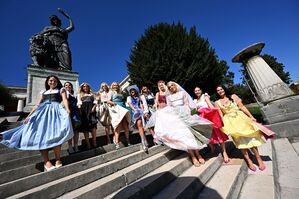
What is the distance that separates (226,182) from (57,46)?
397 inches

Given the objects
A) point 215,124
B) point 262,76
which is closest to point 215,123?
point 215,124

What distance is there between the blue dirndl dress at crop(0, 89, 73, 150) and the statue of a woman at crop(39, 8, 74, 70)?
248 inches

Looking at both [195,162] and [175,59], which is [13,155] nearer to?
[195,162]

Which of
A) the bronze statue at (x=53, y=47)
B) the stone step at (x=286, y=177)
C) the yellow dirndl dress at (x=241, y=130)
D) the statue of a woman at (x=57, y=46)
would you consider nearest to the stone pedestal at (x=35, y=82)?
the bronze statue at (x=53, y=47)

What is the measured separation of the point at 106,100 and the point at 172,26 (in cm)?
1424

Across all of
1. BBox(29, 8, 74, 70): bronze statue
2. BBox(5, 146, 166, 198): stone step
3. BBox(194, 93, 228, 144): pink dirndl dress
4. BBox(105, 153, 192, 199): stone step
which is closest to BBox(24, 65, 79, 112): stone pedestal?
BBox(29, 8, 74, 70): bronze statue

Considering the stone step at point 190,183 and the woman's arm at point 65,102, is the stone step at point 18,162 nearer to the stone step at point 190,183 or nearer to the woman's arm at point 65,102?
the woman's arm at point 65,102

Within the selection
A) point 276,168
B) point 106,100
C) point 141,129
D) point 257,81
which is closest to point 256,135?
point 276,168

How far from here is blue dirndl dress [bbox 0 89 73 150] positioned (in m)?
2.44

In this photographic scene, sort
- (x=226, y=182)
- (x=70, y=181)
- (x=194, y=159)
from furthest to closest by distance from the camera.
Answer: (x=194, y=159)
(x=226, y=182)
(x=70, y=181)

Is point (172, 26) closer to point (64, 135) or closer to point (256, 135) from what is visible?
point (256, 135)

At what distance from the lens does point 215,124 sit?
11.9ft

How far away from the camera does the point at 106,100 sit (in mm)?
4371

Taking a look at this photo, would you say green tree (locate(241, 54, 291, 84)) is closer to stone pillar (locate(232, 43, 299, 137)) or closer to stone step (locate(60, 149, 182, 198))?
stone pillar (locate(232, 43, 299, 137))
